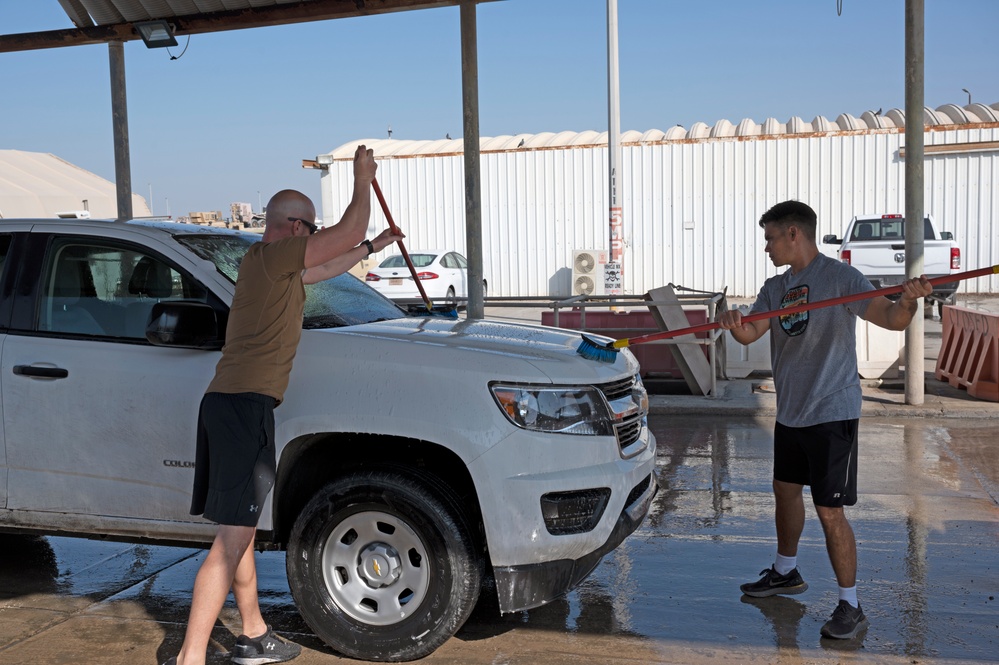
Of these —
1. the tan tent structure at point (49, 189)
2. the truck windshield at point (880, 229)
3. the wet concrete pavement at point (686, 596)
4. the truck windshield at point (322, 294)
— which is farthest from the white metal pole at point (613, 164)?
the truck windshield at point (322, 294)

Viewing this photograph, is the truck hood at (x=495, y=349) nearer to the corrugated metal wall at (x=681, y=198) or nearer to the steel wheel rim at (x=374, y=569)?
the steel wheel rim at (x=374, y=569)

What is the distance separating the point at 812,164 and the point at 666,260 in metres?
4.55

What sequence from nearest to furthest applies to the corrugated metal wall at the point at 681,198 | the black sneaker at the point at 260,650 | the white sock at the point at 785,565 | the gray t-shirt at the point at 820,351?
the black sneaker at the point at 260,650 → the gray t-shirt at the point at 820,351 → the white sock at the point at 785,565 → the corrugated metal wall at the point at 681,198

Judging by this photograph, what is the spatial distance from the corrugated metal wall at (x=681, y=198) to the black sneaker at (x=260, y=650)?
2232cm

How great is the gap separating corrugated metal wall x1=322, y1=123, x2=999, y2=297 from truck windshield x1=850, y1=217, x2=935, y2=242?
452cm

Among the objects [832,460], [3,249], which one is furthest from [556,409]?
[3,249]

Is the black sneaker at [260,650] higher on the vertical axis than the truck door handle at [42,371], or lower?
lower

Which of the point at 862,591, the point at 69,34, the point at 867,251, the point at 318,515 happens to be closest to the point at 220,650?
the point at 318,515

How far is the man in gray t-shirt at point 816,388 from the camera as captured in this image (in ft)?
14.1

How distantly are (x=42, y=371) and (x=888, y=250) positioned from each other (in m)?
18.5

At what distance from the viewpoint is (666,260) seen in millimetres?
26375

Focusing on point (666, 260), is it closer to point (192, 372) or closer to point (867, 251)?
point (867, 251)

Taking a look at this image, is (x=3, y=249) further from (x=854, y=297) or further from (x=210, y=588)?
(x=854, y=297)

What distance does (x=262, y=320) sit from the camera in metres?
3.75
